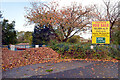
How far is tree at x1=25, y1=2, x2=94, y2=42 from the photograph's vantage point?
48.5 feet

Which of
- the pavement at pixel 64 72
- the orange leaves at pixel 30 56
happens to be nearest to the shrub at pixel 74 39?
the orange leaves at pixel 30 56

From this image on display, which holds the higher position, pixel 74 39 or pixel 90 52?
pixel 74 39

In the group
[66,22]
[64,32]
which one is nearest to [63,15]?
[66,22]

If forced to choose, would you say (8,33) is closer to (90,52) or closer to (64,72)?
(90,52)

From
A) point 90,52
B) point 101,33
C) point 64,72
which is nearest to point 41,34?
point 90,52

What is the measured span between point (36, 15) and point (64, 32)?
4.10 metres

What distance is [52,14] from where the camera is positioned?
14.8 m

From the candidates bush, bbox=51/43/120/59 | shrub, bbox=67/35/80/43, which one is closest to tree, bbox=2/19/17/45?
shrub, bbox=67/35/80/43

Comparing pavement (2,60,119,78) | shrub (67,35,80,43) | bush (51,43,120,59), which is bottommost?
pavement (2,60,119,78)

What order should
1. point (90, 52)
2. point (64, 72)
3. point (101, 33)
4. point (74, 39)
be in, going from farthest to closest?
point (74, 39) < point (90, 52) < point (101, 33) < point (64, 72)

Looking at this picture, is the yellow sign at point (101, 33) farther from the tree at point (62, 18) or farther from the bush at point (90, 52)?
the tree at point (62, 18)

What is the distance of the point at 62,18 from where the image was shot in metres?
15.1

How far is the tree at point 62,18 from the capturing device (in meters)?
14.8

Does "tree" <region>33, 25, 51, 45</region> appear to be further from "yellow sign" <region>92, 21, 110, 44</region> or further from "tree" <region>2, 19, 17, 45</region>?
"yellow sign" <region>92, 21, 110, 44</region>
